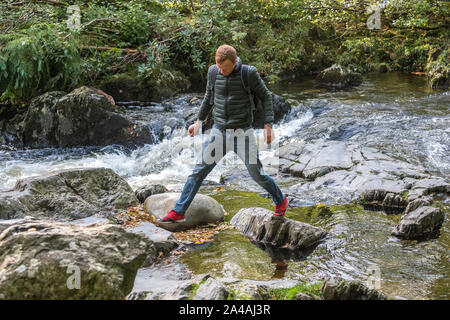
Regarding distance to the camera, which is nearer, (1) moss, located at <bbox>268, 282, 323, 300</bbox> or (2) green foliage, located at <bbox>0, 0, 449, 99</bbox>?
(1) moss, located at <bbox>268, 282, 323, 300</bbox>

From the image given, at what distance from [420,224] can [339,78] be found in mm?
11948

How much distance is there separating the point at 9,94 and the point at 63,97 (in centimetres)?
189

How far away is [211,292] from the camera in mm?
3049

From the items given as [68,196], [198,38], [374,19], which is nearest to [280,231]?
[68,196]

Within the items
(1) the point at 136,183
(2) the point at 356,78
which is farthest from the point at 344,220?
(2) the point at 356,78

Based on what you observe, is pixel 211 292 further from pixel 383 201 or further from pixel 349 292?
pixel 383 201

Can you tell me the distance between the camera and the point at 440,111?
1147 centimetres

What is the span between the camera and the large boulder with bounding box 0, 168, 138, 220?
17.0ft

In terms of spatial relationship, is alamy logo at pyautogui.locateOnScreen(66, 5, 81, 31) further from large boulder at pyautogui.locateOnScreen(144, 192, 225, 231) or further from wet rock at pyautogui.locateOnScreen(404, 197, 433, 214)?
wet rock at pyautogui.locateOnScreen(404, 197, 433, 214)

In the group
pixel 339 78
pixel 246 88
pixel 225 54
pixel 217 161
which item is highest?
pixel 225 54

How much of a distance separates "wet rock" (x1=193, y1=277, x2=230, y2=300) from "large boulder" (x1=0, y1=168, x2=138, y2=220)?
9.61ft

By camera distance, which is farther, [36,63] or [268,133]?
[36,63]

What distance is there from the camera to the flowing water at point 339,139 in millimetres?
4328

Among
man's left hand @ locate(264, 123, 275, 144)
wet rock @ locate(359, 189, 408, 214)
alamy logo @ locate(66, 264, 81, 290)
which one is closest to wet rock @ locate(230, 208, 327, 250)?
man's left hand @ locate(264, 123, 275, 144)
